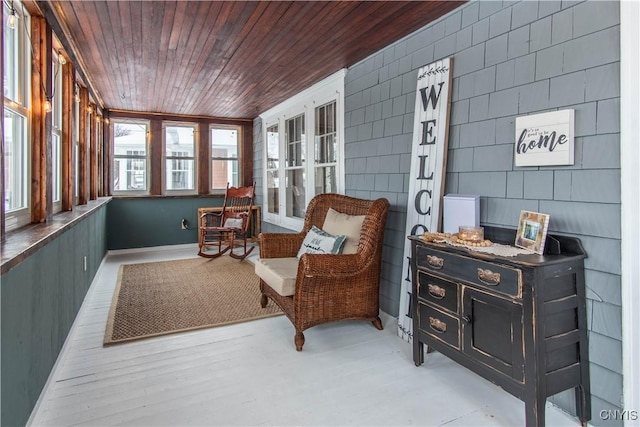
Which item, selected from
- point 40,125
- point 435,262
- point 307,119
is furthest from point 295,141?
point 435,262

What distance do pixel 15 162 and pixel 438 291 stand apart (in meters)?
2.62

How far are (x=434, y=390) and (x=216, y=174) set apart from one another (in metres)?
5.75

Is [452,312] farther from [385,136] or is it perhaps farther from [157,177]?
[157,177]

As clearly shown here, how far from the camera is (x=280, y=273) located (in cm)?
280

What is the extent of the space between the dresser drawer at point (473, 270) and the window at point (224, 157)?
17.6ft

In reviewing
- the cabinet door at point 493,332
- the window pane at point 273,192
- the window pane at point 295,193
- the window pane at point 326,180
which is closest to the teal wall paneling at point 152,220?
the window pane at point 273,192

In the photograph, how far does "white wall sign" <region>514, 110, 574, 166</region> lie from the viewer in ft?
5.93

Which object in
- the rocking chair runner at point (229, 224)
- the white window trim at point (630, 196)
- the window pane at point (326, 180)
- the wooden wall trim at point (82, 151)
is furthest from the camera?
the rocking chair runner at point (229, 224)

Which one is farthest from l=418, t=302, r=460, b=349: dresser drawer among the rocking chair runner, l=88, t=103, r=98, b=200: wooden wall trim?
l=88, t=103, r=98, b=200: wooden wall trim

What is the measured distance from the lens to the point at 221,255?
583cm

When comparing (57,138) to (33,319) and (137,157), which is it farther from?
(137,157)

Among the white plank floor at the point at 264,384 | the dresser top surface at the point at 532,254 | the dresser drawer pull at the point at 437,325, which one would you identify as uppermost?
the dresser top surface at the point at 532,254

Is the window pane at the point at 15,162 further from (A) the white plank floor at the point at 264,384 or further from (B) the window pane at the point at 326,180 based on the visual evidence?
(B) the window pane at the point at 326,180

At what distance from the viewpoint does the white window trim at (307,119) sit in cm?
388
